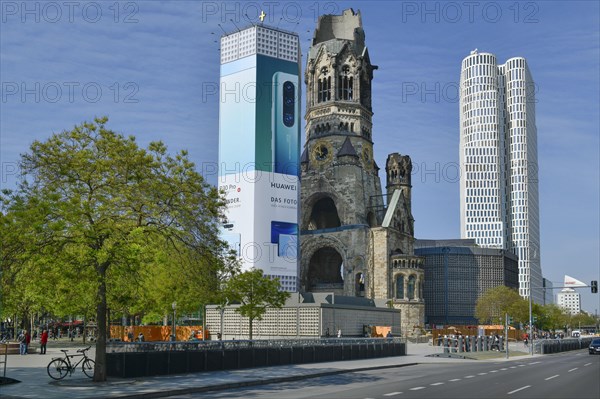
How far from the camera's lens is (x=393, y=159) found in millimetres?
119812

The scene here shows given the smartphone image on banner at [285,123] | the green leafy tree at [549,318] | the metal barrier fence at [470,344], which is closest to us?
the metal barrier fence at [470,344]

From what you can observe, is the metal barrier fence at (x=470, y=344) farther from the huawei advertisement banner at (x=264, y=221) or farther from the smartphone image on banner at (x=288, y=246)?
the smartphone image on banner at (x=288, y=246)

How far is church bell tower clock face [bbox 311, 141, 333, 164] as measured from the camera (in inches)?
4309

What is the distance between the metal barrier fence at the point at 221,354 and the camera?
29250 millimetres

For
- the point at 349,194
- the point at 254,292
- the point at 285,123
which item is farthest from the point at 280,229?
the point at 254,292

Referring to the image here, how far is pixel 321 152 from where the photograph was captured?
11006 cm

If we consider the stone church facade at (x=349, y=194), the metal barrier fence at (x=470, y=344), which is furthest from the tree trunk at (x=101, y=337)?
the stone church facade at (x=349, y=194)

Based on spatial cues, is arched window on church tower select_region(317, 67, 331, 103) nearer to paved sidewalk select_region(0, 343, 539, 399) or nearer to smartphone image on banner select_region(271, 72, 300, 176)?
smartphone image on banner select_region(271, 72, 300, 176)

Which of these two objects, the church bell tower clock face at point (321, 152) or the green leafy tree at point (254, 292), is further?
the church bell tower clock face at point (321, 152)

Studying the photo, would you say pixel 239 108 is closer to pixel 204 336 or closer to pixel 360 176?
pixel 360 176

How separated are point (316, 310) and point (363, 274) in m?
33.7

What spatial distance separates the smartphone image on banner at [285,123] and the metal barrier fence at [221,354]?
42.8 m

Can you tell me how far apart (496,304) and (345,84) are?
47779 millimetres

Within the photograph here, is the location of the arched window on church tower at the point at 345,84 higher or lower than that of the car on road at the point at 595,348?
higher
